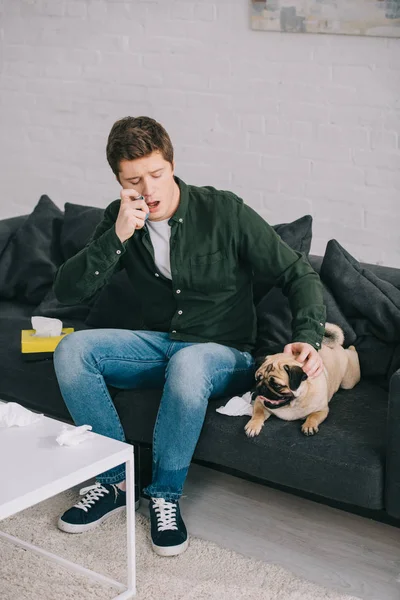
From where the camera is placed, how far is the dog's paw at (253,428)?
7.95 feet

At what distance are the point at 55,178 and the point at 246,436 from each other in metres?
2.60

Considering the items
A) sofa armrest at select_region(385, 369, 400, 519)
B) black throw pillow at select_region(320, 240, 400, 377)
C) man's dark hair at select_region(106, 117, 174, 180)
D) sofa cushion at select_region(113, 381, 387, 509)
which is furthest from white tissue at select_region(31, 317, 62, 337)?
sofa armrest at select_region(385, 369, 400, 519)

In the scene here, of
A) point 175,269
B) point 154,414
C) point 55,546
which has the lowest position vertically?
point 55,546

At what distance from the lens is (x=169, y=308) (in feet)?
9.07

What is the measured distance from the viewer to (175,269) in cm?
268

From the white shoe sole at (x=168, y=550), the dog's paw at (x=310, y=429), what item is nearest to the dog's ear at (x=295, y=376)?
the dog's paw at (x=310, y=429)

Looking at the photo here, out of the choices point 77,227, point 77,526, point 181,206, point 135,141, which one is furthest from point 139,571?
point 77,227

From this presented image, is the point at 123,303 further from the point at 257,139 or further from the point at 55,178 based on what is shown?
the point at 55,178

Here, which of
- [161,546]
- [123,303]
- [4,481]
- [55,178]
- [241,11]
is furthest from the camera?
[55,178]

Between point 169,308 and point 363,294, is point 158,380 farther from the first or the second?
point 363,294

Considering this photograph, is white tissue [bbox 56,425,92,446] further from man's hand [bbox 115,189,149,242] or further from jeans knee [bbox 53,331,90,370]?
man's hand [bbox 115,189,149,242]

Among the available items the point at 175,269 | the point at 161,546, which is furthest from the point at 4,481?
the point at 175,269

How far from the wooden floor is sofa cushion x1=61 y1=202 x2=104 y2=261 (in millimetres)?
984

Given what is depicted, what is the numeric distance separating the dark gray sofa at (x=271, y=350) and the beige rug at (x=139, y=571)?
23cm
